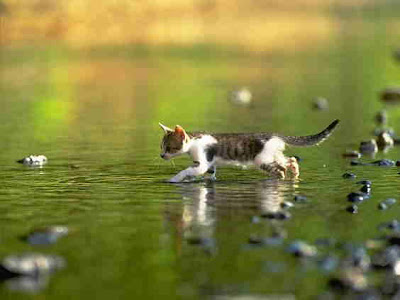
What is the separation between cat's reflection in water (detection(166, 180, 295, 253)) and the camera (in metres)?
10.2

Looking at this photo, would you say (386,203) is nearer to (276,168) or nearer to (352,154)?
(276,168)

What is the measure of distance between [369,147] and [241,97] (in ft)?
26.4

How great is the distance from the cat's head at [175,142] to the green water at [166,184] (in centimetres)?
36

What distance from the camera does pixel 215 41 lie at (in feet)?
138

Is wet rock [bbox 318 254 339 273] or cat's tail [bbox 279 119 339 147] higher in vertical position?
cat's tail [bbox 279 119 339 147]

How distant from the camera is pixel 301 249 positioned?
30.0 feet

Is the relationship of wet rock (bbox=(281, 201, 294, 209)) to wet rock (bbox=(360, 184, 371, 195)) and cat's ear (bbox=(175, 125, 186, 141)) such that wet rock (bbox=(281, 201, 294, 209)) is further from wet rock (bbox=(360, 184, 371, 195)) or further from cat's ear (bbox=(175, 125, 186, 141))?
cat's ear (bbox=(175, 125, 186, 141))

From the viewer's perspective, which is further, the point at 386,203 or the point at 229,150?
the point at 229,150

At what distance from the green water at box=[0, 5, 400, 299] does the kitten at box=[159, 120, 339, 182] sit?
233 millimetres

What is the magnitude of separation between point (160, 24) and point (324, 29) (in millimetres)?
7231

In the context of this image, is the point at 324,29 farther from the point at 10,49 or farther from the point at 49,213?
the point at 49,213

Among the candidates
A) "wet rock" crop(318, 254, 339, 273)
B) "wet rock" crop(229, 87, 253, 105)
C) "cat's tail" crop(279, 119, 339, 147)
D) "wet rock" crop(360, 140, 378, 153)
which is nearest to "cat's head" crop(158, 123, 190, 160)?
"cat's tail" crop(279, 119, 339, 147)

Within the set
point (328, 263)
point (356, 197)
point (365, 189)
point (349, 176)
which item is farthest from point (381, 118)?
point (328, 263)

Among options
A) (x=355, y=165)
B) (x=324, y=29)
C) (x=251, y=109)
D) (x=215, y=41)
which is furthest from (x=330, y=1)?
(x=355, y=165)
